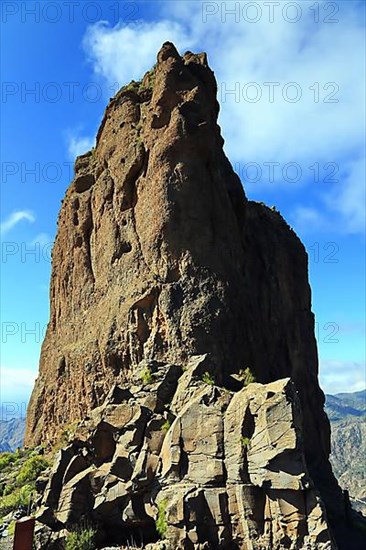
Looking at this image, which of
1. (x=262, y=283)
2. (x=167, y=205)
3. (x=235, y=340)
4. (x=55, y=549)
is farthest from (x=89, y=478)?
(x=262, y=283)

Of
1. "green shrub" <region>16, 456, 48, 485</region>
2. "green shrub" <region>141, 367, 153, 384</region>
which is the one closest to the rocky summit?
"green shrub" <region>141, 367, 153, 384</region>

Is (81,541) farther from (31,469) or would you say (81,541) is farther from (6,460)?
(6,460)

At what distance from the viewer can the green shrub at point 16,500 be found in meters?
29.5

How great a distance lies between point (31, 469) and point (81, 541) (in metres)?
14.8

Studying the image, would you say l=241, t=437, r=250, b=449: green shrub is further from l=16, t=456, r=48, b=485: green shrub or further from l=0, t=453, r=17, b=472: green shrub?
l=0, t=453, r=17, b=472: green shrub

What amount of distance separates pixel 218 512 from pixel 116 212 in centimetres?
2584

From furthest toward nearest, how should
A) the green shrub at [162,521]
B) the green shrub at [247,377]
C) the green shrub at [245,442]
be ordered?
1. the green shrub at [247,377]
2. the green shrub at [245,442]
3. the green shrub at [162,521]

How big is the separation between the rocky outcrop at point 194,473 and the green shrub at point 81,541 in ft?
2.85

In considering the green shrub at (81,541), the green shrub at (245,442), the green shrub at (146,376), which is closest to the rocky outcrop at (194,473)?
the green shrub at (245,442)

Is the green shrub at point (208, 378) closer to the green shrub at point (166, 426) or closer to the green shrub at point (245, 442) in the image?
the green shrub at point (166, 426)

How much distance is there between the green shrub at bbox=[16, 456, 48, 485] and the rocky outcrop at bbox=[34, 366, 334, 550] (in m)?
10.5

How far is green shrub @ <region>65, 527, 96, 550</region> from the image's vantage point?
2203 cm

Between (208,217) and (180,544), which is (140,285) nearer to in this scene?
(208,217)

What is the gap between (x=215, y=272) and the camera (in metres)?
35.3
